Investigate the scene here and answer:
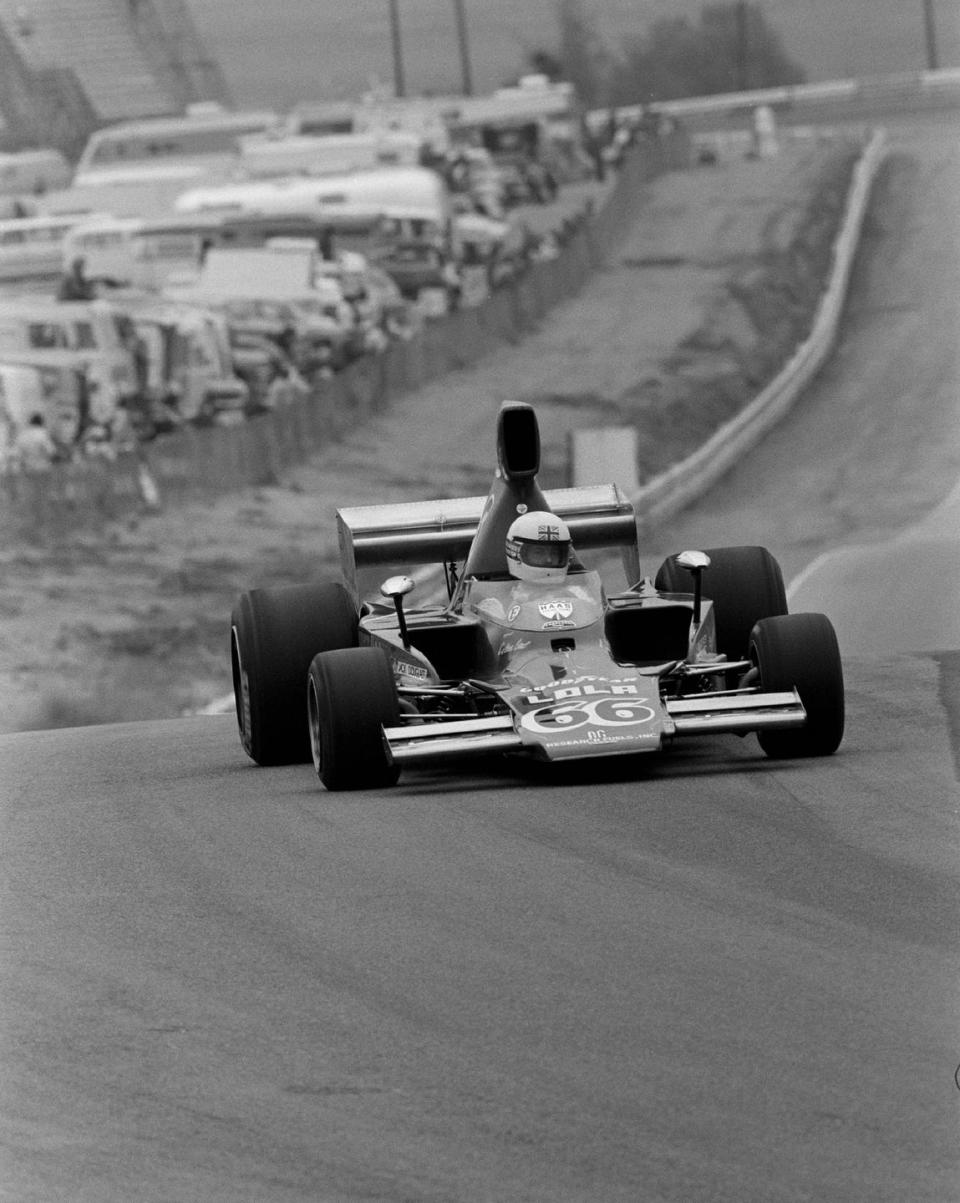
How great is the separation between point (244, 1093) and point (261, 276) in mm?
23667

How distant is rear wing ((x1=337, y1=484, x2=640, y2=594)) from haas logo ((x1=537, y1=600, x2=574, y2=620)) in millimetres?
1460

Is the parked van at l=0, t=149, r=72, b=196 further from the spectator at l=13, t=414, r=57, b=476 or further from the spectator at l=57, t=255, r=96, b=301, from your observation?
the spectator at l=13, t=414, r=57, b=476

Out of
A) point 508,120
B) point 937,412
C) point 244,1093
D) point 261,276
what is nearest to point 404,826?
point 244,1093

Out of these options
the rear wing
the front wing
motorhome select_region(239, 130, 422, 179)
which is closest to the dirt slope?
motorhome select_region(239, 130, 422, 179)

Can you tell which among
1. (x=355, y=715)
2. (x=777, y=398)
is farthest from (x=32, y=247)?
(x=355, y=715)

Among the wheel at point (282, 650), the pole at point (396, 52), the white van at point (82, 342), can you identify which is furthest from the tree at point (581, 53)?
the wheel at point (282, 650)

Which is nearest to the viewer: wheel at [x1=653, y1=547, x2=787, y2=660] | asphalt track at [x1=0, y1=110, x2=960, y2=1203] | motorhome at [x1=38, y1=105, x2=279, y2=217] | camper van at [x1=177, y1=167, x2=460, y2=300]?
asphalt track at [x1=0, y1=110, x2=960, y2=1203]

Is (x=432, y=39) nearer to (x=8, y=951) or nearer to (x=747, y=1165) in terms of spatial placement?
(x=8, y=951)

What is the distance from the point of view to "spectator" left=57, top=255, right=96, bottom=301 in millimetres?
28062

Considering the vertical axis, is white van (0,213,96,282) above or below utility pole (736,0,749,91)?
below

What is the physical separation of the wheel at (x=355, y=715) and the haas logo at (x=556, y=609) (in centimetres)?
87

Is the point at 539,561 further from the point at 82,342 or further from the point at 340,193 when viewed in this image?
the point at 340,193

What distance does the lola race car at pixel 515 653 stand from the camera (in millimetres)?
10539

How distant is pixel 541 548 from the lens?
11648 mm
